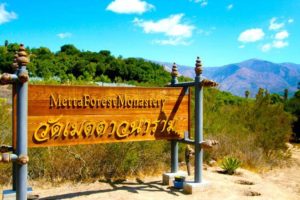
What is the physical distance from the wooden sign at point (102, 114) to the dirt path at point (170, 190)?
3.40ft

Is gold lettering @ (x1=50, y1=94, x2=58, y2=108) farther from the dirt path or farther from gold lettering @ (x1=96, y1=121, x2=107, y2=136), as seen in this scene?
the dirt path

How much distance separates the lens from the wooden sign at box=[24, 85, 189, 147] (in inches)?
236

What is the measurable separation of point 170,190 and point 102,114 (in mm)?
2065

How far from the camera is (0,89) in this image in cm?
2458

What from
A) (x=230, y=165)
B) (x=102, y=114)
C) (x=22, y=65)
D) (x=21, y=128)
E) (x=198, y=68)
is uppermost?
(x=198, y=68)

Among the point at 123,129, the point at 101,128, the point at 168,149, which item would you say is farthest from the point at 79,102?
the point at 168,149

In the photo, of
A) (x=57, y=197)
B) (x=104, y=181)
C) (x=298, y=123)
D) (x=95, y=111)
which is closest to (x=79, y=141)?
(x=95, y=111)

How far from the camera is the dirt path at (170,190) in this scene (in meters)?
6.86

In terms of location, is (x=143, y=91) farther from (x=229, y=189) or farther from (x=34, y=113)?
(x=229, y=189)

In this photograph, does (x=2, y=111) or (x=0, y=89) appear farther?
(x=0, y=89)

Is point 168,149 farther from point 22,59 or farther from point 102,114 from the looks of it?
point 22,59

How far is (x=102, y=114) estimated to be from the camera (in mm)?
6594

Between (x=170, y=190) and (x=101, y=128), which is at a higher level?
(x=101, y=128)

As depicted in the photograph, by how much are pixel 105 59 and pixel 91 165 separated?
2414 inches
